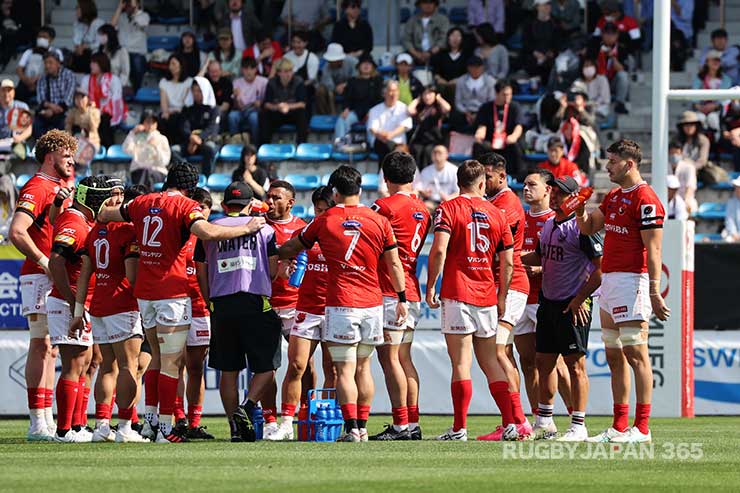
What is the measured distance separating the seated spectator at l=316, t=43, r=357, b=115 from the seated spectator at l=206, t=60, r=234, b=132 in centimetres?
157

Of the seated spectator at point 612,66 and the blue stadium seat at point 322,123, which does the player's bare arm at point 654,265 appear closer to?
the seated spectator at point 612,66

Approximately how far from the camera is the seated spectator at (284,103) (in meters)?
23.2

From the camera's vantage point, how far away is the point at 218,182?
882 inches

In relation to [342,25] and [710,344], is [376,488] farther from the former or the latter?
[342,25]

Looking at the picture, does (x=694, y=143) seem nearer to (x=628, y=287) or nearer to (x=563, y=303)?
(x=563, y=303)

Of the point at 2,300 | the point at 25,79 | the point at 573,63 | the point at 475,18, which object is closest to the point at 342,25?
the point at 475,18

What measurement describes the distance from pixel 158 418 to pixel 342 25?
14104 millimetres

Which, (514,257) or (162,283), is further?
(514,257)

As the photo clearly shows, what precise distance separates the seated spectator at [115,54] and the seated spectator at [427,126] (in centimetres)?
590

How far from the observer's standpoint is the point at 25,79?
24797 millimetres

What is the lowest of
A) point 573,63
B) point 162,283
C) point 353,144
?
point 162,283

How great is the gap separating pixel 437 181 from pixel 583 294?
8.11m

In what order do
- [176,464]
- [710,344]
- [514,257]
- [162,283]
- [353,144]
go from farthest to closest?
[353,144] → [710,344] → [514,257] → [162,283] → [176,464]

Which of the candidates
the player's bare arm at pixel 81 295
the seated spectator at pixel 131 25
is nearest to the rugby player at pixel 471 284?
the player's bare arm at pixel 81 295
